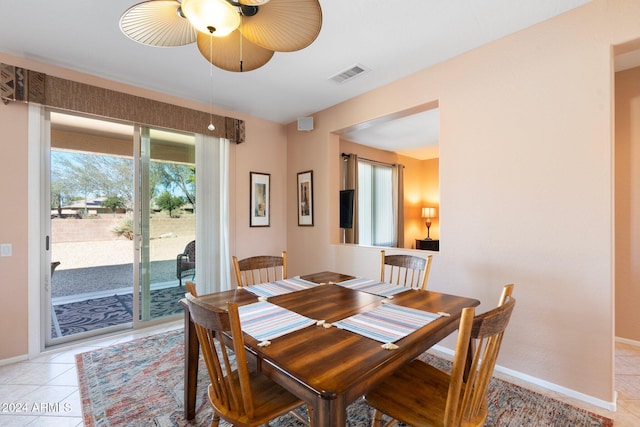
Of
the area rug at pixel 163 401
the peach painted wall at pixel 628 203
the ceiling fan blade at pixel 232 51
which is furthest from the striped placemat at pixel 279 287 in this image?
the peach painted wall at pixel 628 203

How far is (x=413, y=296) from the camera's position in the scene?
5.90 feet

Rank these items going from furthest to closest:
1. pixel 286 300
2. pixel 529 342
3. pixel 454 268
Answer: pixel 454 268 → pixel 529 342 → pixel 286 300

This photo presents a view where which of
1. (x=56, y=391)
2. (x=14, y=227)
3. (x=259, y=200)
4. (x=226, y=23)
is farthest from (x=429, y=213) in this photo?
(x=14, y=227)

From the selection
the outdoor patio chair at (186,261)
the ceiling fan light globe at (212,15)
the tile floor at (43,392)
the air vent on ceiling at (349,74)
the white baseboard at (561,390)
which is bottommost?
the tile floor at (43,392)

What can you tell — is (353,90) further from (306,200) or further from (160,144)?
(160,144)

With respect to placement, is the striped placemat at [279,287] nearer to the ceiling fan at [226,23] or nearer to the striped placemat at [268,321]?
the striped placemat at [268,321]

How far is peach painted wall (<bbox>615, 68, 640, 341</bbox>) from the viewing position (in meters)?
2.70

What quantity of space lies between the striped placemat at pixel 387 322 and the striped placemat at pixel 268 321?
0.20 m

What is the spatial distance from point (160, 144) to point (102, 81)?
768mm

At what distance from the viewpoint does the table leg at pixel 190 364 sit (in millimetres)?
1643

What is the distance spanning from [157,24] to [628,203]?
4097mm

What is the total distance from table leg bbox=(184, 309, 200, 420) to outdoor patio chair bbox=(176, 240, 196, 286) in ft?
6.50

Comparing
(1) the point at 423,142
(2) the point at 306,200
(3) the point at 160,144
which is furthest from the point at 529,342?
(3) the point at 160,144

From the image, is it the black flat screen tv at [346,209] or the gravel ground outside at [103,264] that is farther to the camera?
the black flat screen tv at [346,209]
